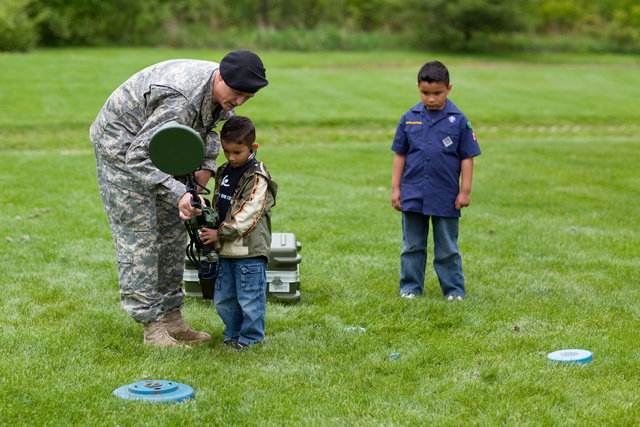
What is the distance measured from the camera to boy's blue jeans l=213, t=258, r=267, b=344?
410 cm

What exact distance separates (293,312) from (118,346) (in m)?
1.29

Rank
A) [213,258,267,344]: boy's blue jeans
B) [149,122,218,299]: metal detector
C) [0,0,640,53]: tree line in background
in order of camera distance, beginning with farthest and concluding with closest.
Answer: [0,0,640,53]: tree line in background, [213,258,267,344]: boy's blue jeans, [149,122,218,299]: metal detector

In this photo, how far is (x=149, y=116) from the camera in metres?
3.85

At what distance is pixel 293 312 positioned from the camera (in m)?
4.98

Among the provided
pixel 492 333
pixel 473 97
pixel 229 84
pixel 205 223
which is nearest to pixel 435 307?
pixel 492 333

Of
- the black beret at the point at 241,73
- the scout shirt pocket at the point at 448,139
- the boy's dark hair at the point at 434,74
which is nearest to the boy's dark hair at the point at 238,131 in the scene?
the black beret at the point at 241,73

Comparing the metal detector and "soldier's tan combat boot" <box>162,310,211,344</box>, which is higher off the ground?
the metal detector

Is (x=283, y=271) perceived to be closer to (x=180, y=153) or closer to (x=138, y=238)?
(x=138, y=238)

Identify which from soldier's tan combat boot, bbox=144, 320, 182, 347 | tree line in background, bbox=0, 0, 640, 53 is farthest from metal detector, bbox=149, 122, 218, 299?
tree line in background, bbox=0, 0, 640, 53

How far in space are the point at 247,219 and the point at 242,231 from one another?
74 millimetres

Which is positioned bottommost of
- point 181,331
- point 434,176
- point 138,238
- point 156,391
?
point 181,331

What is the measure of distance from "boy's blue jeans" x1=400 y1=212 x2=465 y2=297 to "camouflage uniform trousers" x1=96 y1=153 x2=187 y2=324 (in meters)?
1.88

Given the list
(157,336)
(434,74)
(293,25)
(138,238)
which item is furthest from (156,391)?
(293,25)

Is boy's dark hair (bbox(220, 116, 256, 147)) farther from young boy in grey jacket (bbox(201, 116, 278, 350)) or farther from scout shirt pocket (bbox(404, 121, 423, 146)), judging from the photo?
scout shirt pocket (bbox(404, 121, 423, 146))
